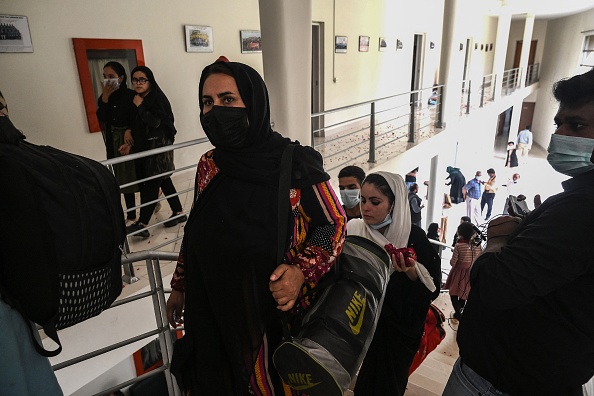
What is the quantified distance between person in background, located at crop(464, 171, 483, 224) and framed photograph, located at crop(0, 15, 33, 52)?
8.16 m

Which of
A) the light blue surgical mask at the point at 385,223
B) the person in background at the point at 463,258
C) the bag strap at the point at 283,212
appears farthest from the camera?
the person in background at the point at 463,258

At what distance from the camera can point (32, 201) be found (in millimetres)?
691

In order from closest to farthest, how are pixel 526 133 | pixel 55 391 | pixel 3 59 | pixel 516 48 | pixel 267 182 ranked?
pixel 55 391
pixel 267 182
pixel 3 59
pixel 526 133
pixel 516 48

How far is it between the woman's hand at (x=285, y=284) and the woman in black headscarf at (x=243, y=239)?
22 millimetres

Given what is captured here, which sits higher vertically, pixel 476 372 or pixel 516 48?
pixel 516 48

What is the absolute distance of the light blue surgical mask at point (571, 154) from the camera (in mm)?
963

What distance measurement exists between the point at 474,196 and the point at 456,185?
1.47ft

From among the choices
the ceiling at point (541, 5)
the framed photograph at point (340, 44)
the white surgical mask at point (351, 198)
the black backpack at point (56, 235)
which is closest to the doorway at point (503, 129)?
the ceiling at point (541, 5)

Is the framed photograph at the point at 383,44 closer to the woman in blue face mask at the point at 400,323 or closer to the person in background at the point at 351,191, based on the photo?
the person in background at the point at 351,191

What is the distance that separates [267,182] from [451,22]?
24.0 feet

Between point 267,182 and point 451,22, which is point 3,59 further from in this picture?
point 451,22

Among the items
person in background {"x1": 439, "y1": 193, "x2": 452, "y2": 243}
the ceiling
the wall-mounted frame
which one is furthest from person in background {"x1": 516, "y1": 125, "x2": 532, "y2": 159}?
the wall-mounted frame

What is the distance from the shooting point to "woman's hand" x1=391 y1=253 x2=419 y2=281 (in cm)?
155

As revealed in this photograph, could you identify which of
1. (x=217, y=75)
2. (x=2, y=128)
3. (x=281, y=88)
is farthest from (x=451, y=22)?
(x=2, y=128)
